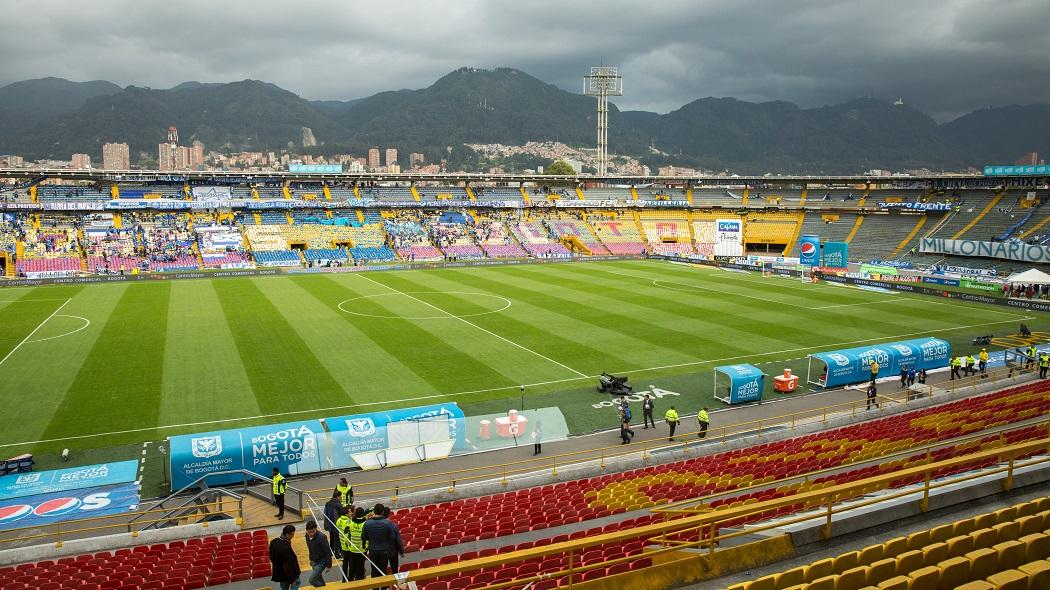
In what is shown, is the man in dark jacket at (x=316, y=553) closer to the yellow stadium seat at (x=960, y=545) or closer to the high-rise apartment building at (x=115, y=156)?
the yellow stadium seat at (x=960, y=545)

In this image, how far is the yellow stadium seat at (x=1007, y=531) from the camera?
23.2 ft

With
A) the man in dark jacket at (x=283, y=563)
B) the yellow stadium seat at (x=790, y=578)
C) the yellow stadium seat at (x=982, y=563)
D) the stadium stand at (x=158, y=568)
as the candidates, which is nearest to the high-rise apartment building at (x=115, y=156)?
the stadium stand at (x=158, y=568)

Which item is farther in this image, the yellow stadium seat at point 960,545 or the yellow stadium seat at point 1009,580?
the yellow stadium seat at point 960,545

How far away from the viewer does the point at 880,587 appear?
19.6 feet

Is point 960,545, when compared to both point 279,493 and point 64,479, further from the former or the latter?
point 64,479

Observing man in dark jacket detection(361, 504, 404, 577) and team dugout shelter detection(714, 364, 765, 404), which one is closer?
man in dark jacket detection(361, 504, 404, 577)

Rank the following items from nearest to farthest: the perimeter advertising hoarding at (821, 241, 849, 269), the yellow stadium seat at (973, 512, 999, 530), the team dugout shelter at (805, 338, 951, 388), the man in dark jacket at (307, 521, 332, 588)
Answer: the yellow stadium seat at (973, 512, 999, 530), the man in dark jacket at (307, 521, 332, 588), the team dugout shelter at (805, 338, 951, 388), the perimeter advertising hoarding at (821, 241, 849, 269)

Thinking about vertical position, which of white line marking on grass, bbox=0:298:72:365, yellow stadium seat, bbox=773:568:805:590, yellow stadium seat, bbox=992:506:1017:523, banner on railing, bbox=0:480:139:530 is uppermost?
yellow stadium seat, bbox=773:568:805:590

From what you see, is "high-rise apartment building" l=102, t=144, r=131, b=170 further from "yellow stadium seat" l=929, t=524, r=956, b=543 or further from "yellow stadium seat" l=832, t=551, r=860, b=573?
"yellow stadium seat" l=929, t=524, r=956, b=543

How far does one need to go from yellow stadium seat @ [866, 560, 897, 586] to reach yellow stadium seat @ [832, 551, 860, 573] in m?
0.29

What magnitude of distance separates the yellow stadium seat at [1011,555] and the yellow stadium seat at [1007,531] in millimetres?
396

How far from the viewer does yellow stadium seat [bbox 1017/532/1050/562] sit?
668 centimetres

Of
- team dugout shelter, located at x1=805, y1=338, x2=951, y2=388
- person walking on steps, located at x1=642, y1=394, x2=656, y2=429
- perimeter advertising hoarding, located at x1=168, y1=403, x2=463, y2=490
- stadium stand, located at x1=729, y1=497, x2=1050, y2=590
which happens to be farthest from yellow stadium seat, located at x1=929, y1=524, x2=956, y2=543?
team dugout shelter, located at x1=805, y1=338, x2=951, y2=388

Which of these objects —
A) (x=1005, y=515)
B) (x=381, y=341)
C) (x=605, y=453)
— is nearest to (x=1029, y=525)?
(x=1005, y=515)
